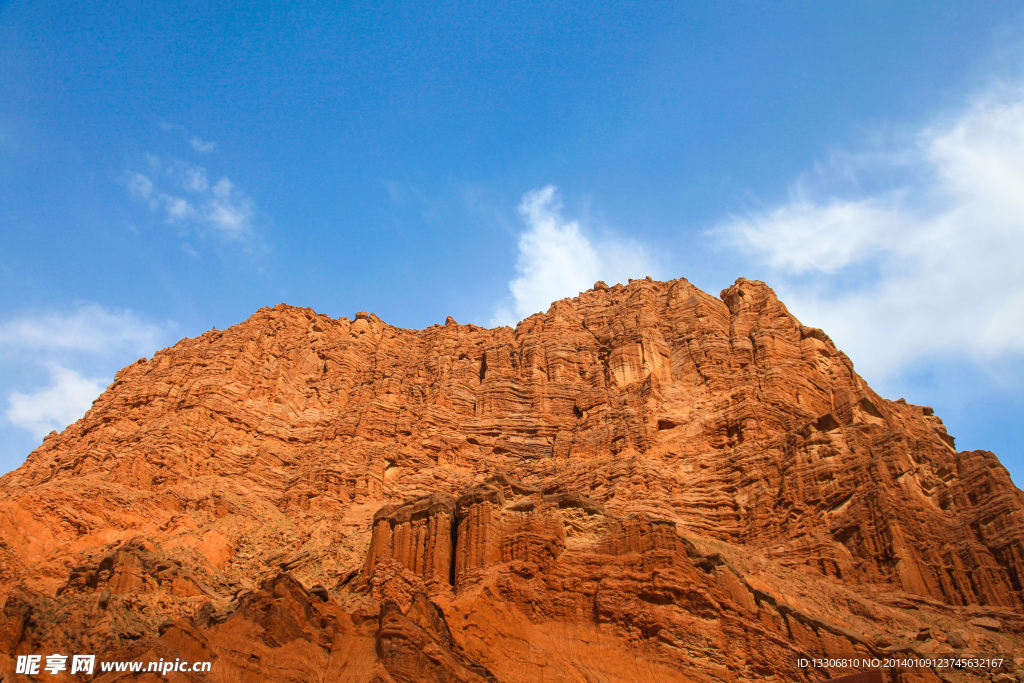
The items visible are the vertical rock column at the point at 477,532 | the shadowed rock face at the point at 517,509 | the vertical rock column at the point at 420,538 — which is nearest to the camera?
the shadowed rock face at the point at 517,509

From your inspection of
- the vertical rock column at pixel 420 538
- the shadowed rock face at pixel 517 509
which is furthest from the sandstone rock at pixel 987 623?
the vertical rock column at pixel 420 538

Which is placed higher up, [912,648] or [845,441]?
[845,441]

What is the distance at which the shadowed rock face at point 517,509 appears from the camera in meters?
32.9

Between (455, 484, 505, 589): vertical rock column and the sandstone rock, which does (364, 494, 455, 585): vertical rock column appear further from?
the sandstone rock

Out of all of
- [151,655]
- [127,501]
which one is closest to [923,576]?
[151,655]

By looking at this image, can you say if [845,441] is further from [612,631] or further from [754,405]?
[612,631]

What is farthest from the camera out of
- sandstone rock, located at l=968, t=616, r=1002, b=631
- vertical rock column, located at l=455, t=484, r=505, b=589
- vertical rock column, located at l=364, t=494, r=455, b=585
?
sandstone rock, located at l=968, t=616, r=1002, b=631

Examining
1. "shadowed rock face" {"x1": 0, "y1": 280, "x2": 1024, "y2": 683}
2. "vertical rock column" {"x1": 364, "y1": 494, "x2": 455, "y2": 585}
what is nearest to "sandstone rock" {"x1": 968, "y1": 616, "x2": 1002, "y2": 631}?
"shadowed rock face" {"x1": 0, "y1": 280, "x2": 1024, "y2": 683}

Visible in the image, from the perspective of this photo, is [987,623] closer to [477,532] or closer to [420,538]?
[477,532]

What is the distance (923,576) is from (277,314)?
63.9m

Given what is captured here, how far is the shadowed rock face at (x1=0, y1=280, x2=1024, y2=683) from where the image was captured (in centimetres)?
3288

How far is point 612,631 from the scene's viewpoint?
35656mm

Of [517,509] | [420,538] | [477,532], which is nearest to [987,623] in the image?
[517,509]

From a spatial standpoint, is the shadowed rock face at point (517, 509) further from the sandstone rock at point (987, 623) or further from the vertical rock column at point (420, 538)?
the sandstone rock at point (987, 623)
